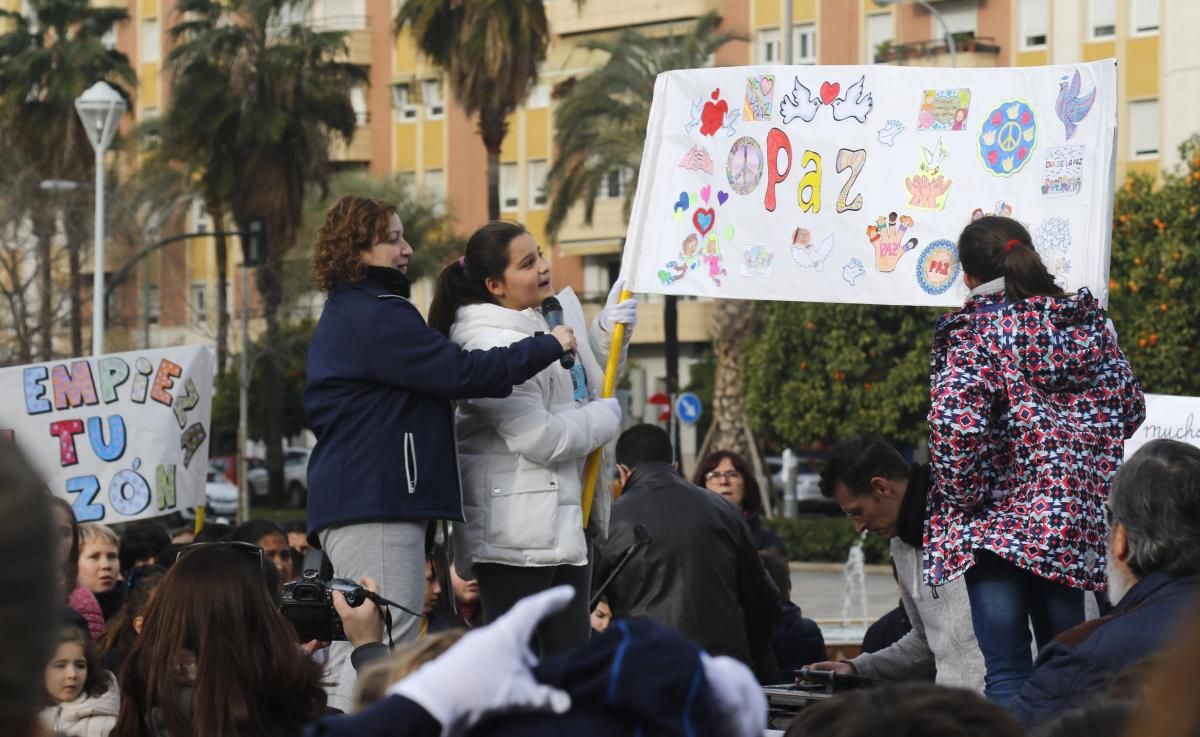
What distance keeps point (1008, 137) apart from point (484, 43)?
2927cm

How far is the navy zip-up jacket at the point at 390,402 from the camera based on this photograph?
5395 mm

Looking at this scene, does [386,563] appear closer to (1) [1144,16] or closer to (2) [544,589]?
(2) [544,589]

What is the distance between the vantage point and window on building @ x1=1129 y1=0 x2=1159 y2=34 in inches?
1781

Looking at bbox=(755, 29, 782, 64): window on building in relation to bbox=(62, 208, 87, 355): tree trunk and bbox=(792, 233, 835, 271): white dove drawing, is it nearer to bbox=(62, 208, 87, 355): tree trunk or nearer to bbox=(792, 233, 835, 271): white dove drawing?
bbox=(62, 208, 87, 355): tree trunk

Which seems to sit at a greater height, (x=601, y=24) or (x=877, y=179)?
(x=601, y=24)

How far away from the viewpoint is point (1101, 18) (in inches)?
1816

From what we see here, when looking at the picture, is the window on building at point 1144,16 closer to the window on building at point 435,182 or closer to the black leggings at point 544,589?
the window on building at point 435,182

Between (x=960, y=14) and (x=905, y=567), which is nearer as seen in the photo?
(x=905, y=567)

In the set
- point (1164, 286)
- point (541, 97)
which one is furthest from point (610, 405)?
point (541, 97)

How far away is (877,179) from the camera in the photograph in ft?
22.5

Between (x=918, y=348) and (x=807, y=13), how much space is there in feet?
51.1

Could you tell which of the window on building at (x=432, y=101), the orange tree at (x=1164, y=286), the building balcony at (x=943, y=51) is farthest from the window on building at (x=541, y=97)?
the orange tree at (x=1164, y=286)

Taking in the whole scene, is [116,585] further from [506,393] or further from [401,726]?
[401,726]

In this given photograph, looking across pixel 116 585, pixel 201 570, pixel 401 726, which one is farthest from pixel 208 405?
pixel 401 726
